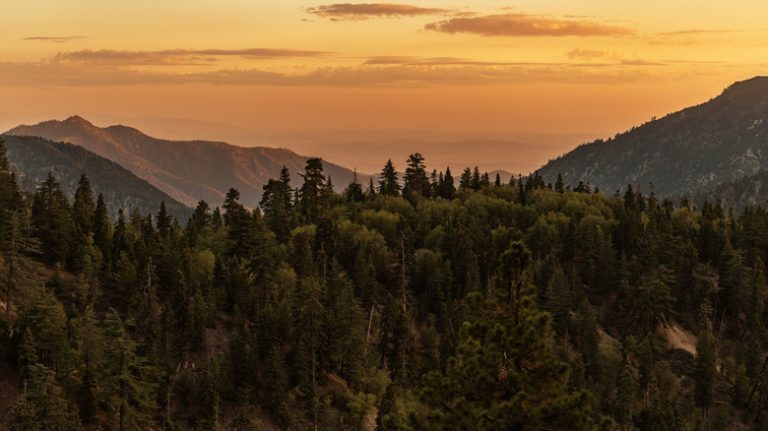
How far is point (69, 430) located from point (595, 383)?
8628 cm

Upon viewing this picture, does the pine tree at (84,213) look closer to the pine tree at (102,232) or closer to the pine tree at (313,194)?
the pine tree at (102,232)

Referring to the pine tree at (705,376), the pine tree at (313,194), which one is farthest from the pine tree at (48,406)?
the pine tree at (705,376)

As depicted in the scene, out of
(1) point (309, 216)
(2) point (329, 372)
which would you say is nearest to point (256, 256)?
(2) point (329, 372)

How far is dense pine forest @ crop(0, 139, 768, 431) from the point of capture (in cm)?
9156

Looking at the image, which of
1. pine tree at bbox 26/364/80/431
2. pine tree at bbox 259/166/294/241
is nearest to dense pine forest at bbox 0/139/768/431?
pine tree at bbox 26/364/80/431

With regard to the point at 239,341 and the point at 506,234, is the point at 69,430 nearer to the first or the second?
the point at 239,341

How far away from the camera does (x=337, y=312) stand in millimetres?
126125

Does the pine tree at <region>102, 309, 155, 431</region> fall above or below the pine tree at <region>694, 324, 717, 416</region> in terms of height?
above

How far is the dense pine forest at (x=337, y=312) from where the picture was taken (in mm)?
91562

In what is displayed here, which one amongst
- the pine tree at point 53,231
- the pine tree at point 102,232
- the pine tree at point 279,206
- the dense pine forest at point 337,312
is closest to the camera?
the dense pine forest at point 337,312

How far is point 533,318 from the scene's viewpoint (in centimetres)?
3569

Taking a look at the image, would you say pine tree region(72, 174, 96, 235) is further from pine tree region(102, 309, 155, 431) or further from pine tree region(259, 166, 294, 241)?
pine tree region(102, 309, 155, 431)

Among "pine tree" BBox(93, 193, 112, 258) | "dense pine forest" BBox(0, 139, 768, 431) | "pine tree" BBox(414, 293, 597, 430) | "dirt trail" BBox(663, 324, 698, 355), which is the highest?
"pine tree" BBox(414, 293, 597, 430)

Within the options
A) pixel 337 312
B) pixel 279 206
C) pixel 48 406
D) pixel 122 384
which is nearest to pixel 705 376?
pixel 337 312
